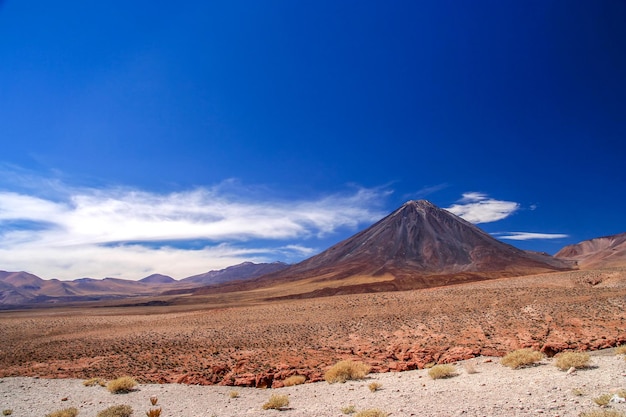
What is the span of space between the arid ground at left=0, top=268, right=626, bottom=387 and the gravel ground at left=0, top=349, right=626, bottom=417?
1.62m

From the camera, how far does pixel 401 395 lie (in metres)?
10.5

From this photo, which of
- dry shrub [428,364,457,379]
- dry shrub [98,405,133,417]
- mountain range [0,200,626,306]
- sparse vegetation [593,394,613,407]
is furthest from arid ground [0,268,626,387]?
mountain range [0,200,626,306]

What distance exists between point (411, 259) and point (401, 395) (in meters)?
119

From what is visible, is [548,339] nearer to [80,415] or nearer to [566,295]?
[566,295]

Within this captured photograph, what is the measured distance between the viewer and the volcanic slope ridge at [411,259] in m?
90.8

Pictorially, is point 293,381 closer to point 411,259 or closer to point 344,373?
point 344,373

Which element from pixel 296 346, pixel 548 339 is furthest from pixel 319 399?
pixel 548 339

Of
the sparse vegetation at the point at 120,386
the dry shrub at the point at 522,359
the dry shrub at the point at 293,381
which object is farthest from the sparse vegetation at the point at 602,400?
the sparse vegetation at the point at 120,386

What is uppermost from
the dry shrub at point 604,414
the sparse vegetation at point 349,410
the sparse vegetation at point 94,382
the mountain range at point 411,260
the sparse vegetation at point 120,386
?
the mountain range at point 411,260

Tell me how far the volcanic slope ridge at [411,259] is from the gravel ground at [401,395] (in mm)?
64114

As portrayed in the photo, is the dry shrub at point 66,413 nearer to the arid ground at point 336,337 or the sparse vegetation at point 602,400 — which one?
the arid ground at point 336,337

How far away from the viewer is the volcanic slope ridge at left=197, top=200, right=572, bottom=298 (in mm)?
90750

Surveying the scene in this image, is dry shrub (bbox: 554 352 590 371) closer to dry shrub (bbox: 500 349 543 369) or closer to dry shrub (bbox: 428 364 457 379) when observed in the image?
dry shrub (bbox: 500 349 543 369)

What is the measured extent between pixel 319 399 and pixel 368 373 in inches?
135
